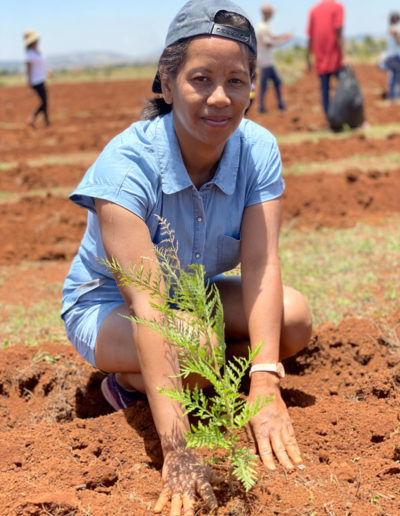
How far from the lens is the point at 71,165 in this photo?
8.22 metres

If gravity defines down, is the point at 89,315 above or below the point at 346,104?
above

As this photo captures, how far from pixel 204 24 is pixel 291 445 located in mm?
1394

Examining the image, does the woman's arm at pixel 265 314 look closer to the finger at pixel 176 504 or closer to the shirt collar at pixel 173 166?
the shirt collar at pixel 173 166

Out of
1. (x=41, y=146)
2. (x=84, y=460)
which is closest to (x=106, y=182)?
(x=84, y=460)

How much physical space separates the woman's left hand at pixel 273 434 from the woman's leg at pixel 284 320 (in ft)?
1.55

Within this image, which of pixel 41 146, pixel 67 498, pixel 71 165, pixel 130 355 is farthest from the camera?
pixel 41 146

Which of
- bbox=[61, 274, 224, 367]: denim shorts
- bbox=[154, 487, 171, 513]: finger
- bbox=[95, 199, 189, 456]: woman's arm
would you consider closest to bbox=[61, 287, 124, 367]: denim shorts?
bbox=[61, 274, 224, 367]: denim shorts

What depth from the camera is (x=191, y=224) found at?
244 cm

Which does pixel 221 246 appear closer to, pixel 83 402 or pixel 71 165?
pixel 83 402

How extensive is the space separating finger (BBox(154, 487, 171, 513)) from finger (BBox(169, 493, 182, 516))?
0.10 ft

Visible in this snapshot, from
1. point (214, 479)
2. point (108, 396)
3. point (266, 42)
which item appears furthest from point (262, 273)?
point (266, 42)

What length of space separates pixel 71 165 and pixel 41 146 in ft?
7.17

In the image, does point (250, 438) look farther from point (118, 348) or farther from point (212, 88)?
point (212, 88)

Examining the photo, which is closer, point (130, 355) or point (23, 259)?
point (130, 355)
